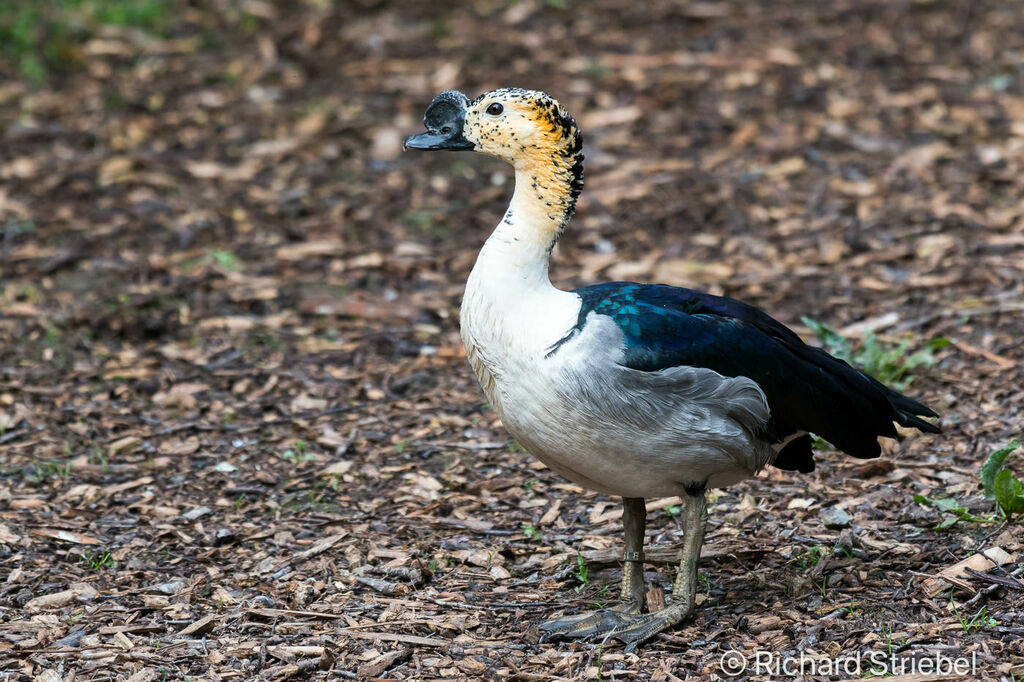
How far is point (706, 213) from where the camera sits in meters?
8.09

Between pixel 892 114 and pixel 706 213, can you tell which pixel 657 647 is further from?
pixel 892 114

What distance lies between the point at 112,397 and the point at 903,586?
4005 millimetres

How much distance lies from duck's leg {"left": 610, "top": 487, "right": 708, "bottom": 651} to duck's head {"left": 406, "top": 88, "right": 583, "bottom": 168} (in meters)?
1.31

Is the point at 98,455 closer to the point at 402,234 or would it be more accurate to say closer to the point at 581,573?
the point at 581,573

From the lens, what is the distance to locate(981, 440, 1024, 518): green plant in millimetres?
4613

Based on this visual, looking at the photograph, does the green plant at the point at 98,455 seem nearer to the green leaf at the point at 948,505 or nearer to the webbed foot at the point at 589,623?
the webbed foot at the point at 589,623

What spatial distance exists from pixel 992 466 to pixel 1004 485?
0.52ft

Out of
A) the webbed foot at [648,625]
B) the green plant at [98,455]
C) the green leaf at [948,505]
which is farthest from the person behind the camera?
the green plant at [98,455]

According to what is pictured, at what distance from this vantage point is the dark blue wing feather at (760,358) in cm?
421

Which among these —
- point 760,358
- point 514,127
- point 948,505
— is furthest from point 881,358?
point 514,127

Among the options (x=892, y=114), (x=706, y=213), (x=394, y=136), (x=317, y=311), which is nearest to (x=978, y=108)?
(x=892, y=114)

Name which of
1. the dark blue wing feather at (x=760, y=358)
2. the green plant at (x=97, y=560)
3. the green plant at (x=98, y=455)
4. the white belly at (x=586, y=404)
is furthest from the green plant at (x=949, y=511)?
the green plant at (x=98, y=455)

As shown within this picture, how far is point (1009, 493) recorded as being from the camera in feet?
15.2

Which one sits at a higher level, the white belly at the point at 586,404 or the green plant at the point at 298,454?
the white belly at the point at 586,404
